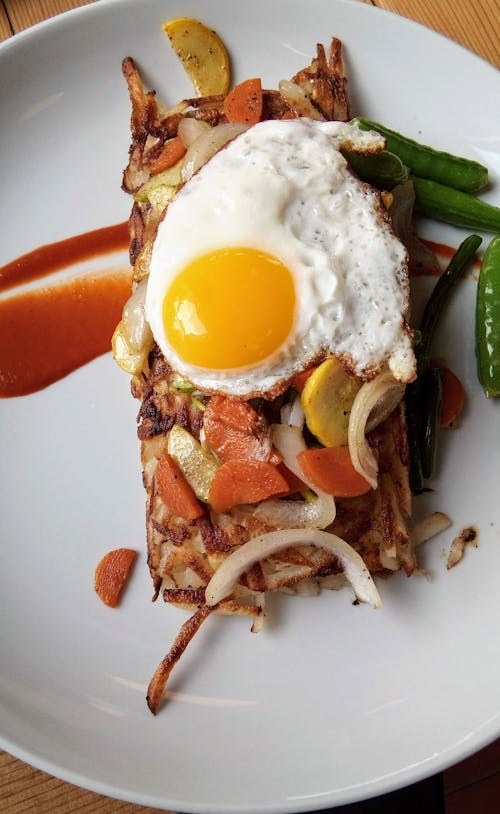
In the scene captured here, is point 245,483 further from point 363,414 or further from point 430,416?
point 430,416

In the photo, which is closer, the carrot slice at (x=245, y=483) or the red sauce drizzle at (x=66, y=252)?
the carrot slice at (x=245, y=483)

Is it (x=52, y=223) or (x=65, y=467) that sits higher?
(x=52, y=223)

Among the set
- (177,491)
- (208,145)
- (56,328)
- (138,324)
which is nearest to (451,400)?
(177,491)

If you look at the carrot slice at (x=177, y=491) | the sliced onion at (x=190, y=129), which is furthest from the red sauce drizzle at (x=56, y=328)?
the carrot slice at (x=177, y=491)

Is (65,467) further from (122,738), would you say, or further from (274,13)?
(274,13)

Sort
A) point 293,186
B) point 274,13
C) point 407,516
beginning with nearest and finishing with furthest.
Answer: point 293,186
point 407,516
point 274,13

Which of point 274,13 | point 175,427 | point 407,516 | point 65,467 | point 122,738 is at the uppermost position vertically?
point 274,13

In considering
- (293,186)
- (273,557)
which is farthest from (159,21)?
(273,557)

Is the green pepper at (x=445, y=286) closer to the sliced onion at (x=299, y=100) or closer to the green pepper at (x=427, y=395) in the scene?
the green pepper at (x=427, y=395)
